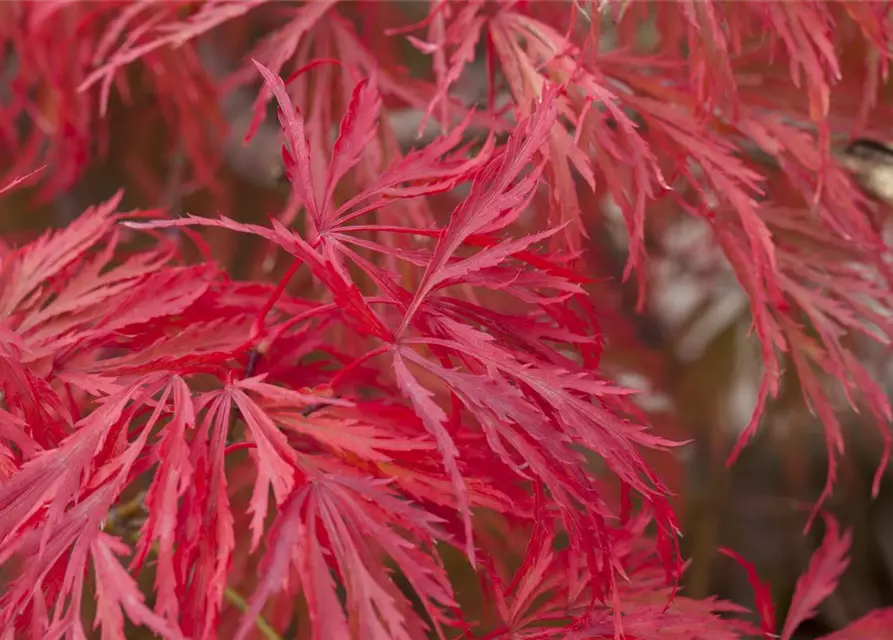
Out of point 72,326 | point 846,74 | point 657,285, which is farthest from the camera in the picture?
point 657,285

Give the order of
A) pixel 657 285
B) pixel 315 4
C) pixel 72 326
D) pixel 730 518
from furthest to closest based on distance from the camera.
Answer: pixel 657 285 → pixel 730 518 → pixel 315 4 → pixel 72 326

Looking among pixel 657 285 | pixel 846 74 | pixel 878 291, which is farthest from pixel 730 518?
pixel 878 291

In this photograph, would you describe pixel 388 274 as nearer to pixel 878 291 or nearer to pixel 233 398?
pixel 233 398

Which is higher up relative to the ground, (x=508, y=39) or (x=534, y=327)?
(x=508, y=39)

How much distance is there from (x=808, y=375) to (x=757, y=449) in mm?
1376

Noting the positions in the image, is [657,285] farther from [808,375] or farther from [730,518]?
[808,375]

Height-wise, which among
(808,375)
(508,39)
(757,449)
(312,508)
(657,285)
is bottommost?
(757,449)

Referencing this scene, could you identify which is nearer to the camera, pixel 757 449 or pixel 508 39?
pixel 508 39

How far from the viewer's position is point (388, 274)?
474mm

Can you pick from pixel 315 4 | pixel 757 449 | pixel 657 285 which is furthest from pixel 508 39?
pixel 757 449

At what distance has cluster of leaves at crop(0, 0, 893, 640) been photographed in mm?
397

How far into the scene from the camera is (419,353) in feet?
1.85

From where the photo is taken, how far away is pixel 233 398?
0.45 metres

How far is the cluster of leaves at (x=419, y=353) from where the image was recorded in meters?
0.40
